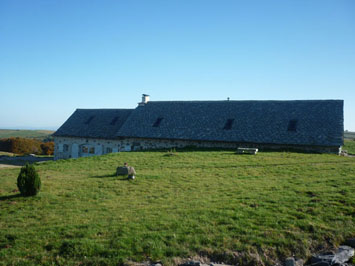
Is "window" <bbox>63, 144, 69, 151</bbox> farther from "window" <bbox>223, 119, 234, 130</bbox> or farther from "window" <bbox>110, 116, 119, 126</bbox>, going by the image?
"window" <bbox>223, 119, 234, 130</bbox>

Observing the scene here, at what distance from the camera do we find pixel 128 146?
28.1 m

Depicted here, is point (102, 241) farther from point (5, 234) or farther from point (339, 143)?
point (339, 143)

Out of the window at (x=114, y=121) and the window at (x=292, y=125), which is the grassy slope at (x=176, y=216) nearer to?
the window at (x=292, y=125)

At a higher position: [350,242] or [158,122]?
[158,122]

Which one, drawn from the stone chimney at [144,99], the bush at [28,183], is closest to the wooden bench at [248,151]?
the bush at [28,183]

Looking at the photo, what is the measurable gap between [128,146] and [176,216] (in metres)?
20.9

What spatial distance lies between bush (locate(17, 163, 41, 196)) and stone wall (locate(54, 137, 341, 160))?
53.6 ft

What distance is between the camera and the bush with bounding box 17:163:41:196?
33.1ft

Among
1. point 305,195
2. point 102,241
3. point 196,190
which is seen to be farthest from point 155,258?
point 305,195

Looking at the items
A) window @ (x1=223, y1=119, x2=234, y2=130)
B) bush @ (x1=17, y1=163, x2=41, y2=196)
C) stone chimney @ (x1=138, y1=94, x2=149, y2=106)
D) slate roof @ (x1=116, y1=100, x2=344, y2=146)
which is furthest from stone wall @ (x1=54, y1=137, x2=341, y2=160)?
bush @ (x1=17, y1=163, x2=41, y2=196)

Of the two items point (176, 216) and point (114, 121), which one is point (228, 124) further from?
point (176, 216)

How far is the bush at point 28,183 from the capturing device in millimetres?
10078

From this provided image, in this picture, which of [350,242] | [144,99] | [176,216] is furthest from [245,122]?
[350,242]

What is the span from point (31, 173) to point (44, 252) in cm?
494
